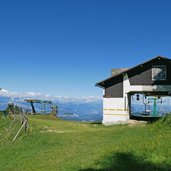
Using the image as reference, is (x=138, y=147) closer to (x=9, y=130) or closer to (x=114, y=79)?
(x=9, y=130)

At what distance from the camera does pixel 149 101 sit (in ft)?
189

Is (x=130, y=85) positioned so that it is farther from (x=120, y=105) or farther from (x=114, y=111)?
(x=114, y=111)

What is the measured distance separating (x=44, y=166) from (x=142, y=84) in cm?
3006

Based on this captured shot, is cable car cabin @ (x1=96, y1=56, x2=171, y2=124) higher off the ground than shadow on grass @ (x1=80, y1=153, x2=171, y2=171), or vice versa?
cable car cabin @ (x1=96, y1=56, x2=171, y2=124)

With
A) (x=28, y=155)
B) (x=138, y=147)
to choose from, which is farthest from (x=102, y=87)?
(x=138, y=147)

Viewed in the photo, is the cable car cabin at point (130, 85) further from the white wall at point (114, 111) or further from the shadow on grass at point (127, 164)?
the shadow on grass at point (127, 164)

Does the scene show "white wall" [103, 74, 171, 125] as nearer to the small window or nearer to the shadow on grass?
the small window

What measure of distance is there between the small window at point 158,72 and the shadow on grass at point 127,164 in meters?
29.8

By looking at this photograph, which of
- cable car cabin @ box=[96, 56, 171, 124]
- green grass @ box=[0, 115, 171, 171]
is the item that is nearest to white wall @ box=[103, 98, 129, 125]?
cable car cabin @ box=[96, 56, 171, 124]

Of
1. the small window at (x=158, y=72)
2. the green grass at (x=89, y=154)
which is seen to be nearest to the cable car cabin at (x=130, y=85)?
the small window at (x=158, y=72)

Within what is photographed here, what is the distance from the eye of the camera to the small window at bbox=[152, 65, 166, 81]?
147ft

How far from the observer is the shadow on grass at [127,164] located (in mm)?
13188

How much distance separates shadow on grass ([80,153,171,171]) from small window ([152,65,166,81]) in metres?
29.8

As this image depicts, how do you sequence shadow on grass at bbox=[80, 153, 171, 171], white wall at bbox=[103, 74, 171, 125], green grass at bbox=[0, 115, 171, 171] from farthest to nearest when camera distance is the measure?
white wall at bbox=[103, 74, 171, 125] < green grass at bbox=[0, 115, 171, 171] < shadow on grass at bbox=[80, 153, 171, 171]
